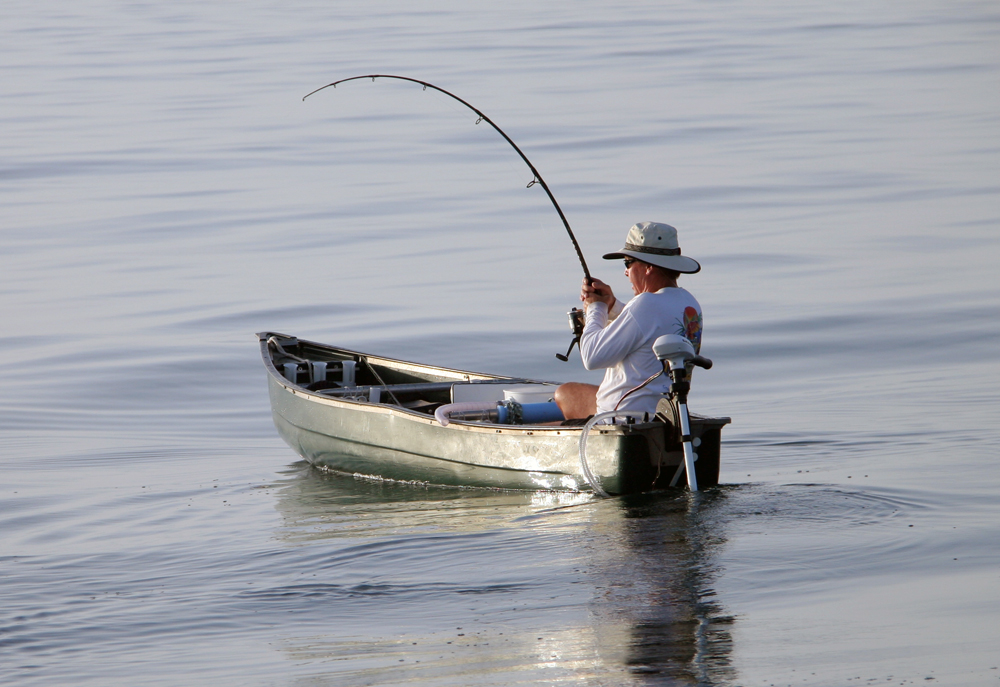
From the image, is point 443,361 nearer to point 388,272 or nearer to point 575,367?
point 575,367

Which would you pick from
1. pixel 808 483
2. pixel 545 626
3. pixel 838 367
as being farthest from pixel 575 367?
pixel 545 626

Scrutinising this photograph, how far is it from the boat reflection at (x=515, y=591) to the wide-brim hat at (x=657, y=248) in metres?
1.35

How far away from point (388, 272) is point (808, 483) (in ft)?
33.8

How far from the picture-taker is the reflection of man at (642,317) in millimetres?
7324

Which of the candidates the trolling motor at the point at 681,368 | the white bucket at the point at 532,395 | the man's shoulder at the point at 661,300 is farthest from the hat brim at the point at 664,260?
the white bucket at the point at 532,395

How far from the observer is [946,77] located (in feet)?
119

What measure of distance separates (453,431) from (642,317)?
5.77ft

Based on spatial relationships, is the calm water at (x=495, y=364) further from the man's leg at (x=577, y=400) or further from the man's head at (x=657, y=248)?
the man's head at (x=657, y=248)

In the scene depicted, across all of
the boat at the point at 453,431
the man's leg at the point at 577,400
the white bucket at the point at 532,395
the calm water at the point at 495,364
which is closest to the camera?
the calm water at the point at 495,364

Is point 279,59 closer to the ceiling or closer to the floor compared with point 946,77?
closer to the ceiling

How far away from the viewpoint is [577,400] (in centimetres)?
845

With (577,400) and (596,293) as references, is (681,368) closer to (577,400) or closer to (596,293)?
(596,293)

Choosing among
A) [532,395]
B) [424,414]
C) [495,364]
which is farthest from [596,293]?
[495,364]

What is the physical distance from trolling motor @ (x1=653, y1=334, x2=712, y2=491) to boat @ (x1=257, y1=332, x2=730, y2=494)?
194 mm
